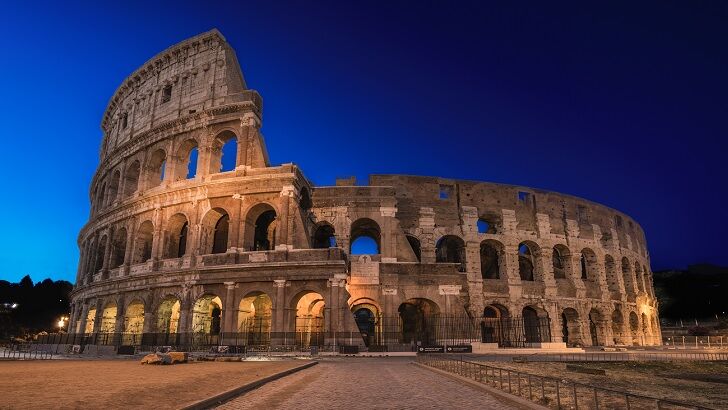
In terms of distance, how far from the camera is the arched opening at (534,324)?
2991 cm

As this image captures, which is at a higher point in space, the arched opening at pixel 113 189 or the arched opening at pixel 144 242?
the arched opening at pixel 113 189

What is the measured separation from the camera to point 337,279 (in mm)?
22219

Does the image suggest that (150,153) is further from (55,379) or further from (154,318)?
(55,379)

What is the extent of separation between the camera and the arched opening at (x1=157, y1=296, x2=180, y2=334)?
25645mm

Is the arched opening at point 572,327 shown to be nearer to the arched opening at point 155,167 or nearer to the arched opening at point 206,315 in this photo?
the arched opening at point 206,315

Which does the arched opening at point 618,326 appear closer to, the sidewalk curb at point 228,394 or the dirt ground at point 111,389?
the sidewalk curb at point 228,394

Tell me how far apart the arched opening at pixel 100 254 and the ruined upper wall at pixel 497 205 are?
18756 mm

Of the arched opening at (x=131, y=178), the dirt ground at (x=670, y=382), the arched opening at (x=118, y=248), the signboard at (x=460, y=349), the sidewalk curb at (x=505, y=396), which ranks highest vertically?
the arched opening at (x=131, y=178)

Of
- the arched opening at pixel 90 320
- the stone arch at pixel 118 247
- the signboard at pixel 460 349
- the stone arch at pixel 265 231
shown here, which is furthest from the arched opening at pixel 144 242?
the signboard at pixel 460 349

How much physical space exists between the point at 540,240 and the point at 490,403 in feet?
87.7

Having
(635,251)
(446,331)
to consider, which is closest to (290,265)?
(446,331)

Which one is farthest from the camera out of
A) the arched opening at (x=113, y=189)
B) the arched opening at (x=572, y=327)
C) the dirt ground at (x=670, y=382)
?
the arched opening at (x=113, y=189)

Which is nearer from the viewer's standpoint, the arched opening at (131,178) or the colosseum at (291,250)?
the colosseum at (291,250)

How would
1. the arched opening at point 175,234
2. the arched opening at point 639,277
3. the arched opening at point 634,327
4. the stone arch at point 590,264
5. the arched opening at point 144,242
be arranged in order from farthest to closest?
the arched opening at point 639,277 → the arched opening at point 634,327 → the stone arch at point 590,264 → the arched opening at point 144,242 → the arched opening at point 175,234
